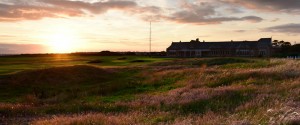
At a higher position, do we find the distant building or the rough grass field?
the distant building

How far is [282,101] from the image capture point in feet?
49.6

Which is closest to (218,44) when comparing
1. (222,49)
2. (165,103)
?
(222,49)

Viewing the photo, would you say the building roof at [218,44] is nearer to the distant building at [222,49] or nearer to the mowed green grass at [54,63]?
the distant building at [222,49]

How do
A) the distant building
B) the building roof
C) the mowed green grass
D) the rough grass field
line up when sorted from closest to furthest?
the rough grass field < the mowed green grass < the distant building < the building roof

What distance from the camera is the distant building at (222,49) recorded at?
128375 millimetres

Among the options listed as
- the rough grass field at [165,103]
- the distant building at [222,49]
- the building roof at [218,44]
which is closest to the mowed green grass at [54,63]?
the rough grass field at [165,103]

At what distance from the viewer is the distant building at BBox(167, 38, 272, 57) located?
128375 millimetres

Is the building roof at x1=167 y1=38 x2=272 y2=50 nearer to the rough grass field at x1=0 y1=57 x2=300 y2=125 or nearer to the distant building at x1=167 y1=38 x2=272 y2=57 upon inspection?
the distant building at x1=167 y1=38 x2=272 y2=57

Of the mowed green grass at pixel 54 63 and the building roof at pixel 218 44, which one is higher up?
the building roof at pixel 218 44

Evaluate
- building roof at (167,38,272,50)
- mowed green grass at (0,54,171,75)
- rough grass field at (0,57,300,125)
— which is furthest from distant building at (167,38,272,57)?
rough grass field at (0,57,300,125)

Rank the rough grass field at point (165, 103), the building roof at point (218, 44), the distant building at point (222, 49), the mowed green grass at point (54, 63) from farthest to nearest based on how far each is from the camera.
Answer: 1. the building roof at point (218, 44)
2. the distant building at point (222, 49)
3. the mowed green grass at point (54, 63)
4. the rough grass field at point (165, 103)

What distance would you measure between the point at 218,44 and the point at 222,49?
111 inches

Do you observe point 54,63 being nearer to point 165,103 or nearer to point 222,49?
point 165,103

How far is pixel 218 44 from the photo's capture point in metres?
136
